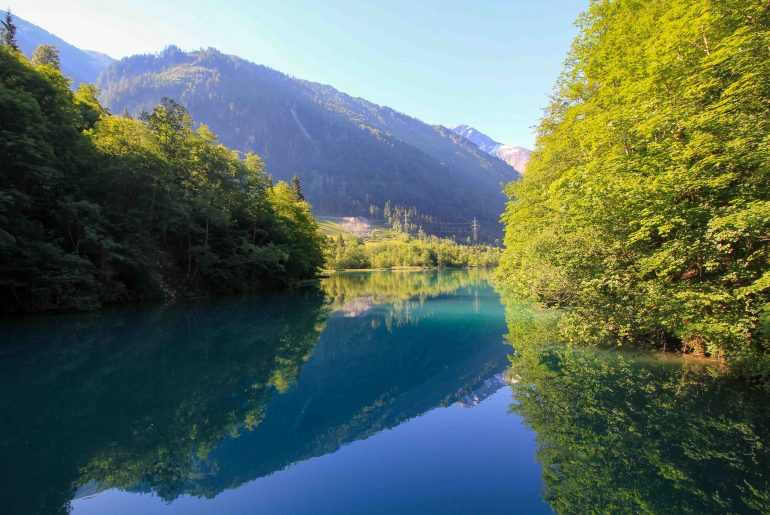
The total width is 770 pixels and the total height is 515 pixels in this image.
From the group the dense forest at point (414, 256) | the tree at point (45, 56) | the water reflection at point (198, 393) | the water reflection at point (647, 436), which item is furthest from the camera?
the dense forest at point (414, 256)

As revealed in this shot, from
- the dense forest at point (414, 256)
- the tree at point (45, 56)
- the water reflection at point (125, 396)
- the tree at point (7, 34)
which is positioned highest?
the tree at point (45, 56)

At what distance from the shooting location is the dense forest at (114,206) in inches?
962

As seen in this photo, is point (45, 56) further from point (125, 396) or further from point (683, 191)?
point (683, 191)

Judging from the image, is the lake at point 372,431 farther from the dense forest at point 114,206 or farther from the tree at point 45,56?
the tree at point 45,56

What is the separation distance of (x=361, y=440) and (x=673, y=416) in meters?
7.14

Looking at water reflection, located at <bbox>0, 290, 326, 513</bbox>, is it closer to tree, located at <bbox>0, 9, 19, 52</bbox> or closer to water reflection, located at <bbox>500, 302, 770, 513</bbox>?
water reflection, located at <bbox>500, 302, 770, 513</bbox>

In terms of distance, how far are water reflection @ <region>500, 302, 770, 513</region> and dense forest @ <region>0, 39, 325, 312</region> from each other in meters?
27.7

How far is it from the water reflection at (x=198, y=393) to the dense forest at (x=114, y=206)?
14.2 ft

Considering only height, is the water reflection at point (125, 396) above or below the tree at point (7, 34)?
below

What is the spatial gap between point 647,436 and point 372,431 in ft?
19.8

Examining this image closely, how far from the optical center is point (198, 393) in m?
12.2

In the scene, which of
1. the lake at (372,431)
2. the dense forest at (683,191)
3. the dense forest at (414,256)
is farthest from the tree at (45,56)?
the dense forest at (414,256)

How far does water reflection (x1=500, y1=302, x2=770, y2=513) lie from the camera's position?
6199 millimetres

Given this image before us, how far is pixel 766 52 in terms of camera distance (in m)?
8.97
